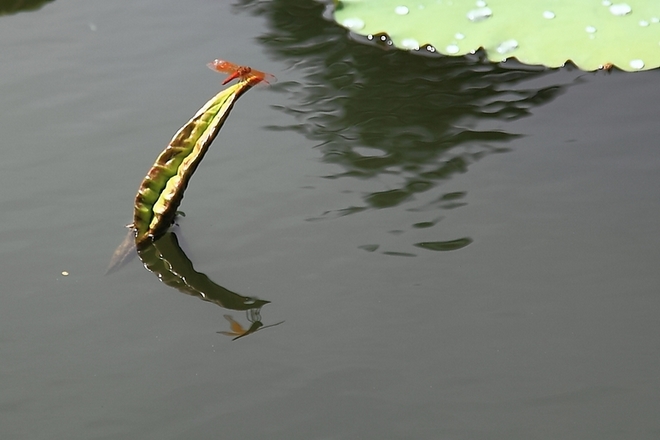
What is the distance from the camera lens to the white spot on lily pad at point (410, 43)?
2.03m

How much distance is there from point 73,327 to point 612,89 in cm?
142

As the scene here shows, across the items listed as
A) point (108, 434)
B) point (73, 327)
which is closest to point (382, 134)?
point (73, 327)

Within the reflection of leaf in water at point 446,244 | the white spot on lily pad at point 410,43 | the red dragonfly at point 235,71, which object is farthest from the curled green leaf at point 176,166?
the white spot on lily pad at point 410,43

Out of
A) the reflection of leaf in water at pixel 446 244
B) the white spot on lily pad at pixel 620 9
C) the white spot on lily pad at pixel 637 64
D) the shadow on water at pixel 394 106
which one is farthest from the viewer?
the white spot on lily pad at pixel 620 9

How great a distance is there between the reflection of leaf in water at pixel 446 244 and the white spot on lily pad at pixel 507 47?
2.15ft

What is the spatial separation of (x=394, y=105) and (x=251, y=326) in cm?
81

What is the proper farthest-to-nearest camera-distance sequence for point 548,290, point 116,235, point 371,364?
point 116,235, point 548,290, point 371,364

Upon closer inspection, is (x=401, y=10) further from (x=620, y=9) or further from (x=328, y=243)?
(x=328, y=243)

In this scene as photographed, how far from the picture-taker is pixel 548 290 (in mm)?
1432

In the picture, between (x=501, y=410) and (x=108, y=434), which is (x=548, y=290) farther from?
(x=108, y=434)

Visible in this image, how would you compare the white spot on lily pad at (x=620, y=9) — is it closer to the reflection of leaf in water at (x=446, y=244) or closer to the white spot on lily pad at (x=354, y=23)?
the white spot on lily pad at (x=354, y=23)

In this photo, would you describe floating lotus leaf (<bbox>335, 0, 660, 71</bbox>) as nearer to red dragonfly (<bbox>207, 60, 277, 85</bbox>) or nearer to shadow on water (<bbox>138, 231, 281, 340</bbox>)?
red dragonfly (<bbox>207, 60, 277, 85</bbox>)

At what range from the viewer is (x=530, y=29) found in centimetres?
200

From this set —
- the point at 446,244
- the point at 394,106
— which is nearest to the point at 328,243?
the point at 446,244
